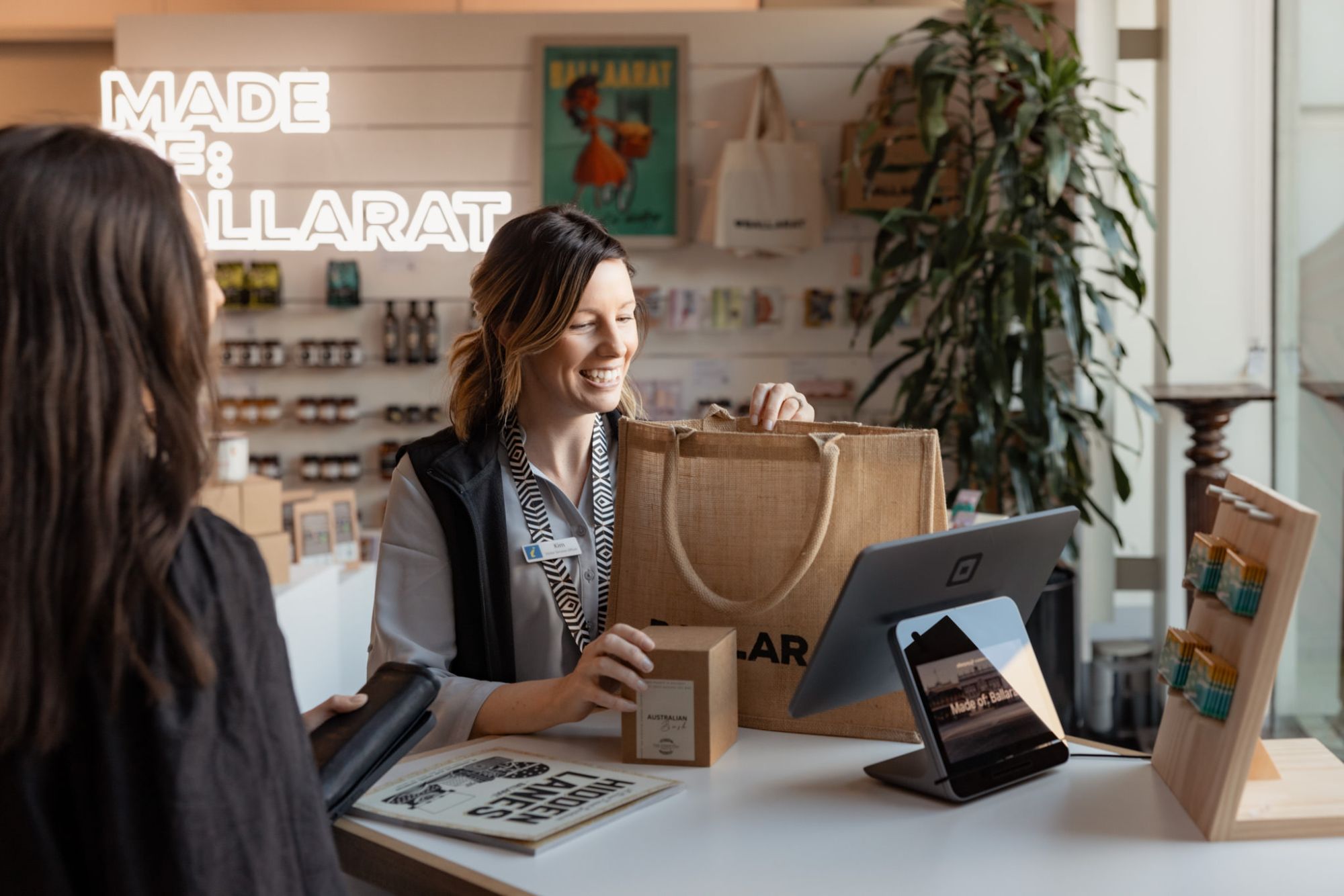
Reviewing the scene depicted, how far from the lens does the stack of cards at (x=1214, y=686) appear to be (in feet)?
3.90

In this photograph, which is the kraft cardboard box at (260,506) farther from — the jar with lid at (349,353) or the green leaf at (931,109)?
the green leaf at (931,109)

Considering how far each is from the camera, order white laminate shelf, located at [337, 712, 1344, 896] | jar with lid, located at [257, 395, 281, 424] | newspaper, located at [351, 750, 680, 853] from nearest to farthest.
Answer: white laminate shelf, located at [337, 712, 1344, 896]
newspaper, located at [351, 750, 680, 853]
jar with lid, located at [257, 395, 281, 424]

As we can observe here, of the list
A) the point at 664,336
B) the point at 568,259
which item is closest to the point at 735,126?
the point at 664,336

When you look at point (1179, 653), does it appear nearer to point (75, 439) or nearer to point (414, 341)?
point (75, 439)

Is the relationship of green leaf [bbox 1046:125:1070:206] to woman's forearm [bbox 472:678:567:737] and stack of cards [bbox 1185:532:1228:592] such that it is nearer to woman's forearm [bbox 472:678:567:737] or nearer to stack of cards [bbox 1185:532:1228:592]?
stack of cards [bbox 1185:532:1228:592]

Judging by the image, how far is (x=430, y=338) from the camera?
15.3ft

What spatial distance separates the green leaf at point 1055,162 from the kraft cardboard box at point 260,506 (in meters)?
2.26

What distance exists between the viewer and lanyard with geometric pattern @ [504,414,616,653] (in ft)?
6.03

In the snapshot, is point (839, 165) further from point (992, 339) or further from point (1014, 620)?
point (1014, 620)

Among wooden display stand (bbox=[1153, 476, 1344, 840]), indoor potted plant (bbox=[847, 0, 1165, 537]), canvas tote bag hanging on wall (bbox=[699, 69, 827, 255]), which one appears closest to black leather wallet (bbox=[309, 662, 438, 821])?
wooden display stand (bbox=[1153, 476, 1344, 840])

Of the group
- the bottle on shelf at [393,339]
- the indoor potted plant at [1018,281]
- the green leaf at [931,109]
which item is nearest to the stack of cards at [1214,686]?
→ the indoor potted plant at [1018,281]

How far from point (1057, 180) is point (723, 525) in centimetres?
232

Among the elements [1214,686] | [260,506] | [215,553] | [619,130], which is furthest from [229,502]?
[1214,686]

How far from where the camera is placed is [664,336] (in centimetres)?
473
